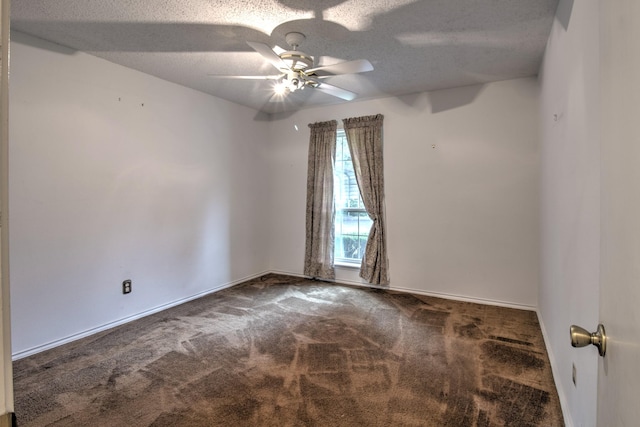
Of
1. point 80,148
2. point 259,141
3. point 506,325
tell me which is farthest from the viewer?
point 259,141

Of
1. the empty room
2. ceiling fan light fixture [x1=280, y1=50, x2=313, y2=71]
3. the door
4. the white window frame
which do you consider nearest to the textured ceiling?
the empty room

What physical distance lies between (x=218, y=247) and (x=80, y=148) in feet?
6.19

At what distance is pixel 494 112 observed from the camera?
3582 mm

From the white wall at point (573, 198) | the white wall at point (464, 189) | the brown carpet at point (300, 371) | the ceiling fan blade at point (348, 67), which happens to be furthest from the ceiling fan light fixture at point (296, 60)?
the brown carpet at point (300, 371)

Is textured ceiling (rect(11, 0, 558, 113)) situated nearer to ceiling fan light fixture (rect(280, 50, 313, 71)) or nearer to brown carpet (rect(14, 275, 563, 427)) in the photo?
ceiling fan light fixture (rect(280, 50, 313, 71))

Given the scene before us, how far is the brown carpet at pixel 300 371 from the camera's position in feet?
6.15

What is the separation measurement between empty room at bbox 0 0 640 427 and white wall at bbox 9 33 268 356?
0.02 meters

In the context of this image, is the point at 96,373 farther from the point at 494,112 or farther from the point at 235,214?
the point at 494,112

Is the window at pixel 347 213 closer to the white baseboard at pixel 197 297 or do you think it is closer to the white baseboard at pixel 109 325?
the white baseboard at pixel 197 297

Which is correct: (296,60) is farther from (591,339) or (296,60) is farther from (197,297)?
(197,297)

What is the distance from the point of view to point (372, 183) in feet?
13.8

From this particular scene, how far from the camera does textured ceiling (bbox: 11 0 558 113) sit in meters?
2.17

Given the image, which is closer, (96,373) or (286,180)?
(96,373)

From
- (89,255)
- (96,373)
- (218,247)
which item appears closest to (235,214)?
(218,247)
